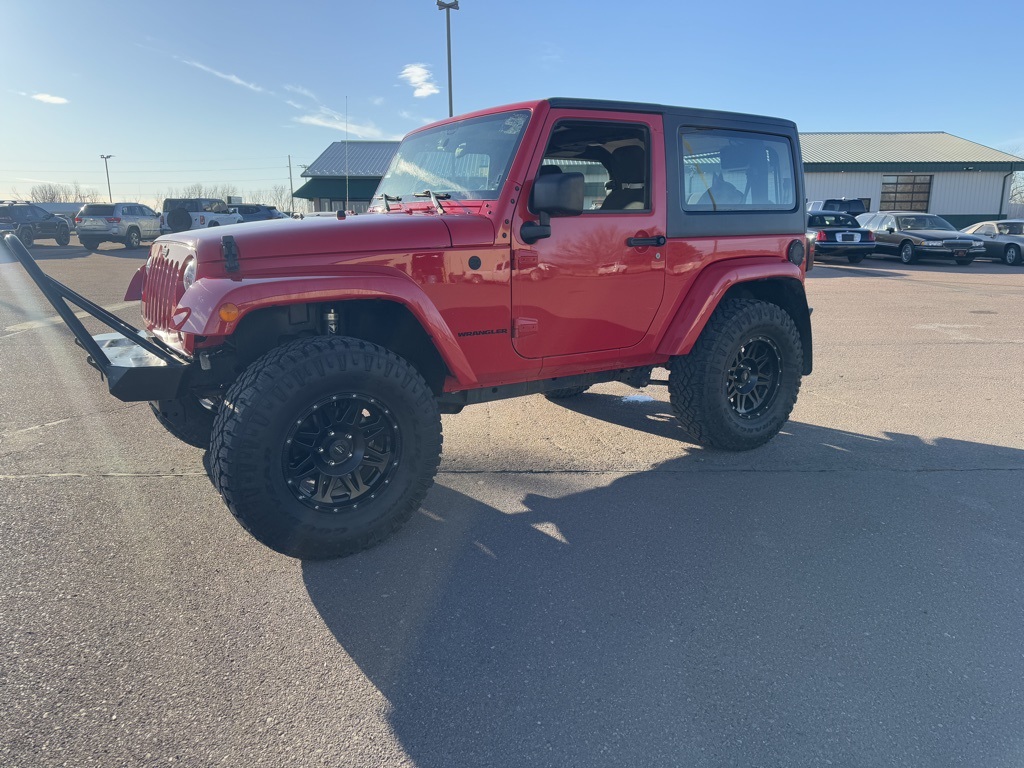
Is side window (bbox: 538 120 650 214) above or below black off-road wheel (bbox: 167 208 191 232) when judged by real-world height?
above

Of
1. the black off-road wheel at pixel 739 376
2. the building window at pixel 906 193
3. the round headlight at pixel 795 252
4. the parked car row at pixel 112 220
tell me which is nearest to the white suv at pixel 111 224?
the parked car row at pixel 112 220

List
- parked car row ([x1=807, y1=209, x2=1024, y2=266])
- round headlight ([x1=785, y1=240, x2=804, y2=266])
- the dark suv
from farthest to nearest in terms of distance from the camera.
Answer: the dark suv, parked car row ([x1=807, y1=209, x2=1024, y2=266]), round headlight ([x1=785, y1=240, x2=804, y2=266])

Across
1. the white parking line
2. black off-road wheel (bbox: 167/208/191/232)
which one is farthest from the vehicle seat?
the white parking line

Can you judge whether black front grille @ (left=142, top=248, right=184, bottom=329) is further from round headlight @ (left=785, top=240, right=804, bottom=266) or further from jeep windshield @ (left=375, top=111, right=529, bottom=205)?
round headlight @ (left=785, top=240, right=804, bottom=266)

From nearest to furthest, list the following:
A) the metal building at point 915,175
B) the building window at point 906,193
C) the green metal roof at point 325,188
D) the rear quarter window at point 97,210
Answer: the rear quarter window at point 97,210 → the green metal roof at point 325,188 → the metal building at point 915,175 → the building window at point 906,193

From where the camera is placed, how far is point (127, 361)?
3084mm

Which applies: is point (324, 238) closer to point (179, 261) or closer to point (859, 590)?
point (179, 261)

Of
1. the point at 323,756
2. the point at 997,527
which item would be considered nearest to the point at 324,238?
the point at 323,756

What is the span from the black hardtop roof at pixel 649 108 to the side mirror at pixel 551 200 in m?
0.56

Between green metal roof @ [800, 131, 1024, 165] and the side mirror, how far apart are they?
111ft

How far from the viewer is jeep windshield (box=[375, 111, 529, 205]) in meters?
3.69

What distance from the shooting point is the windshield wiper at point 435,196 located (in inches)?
148

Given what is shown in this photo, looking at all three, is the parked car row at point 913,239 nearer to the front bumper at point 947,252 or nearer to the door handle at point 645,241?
the front bumper at point 947,252

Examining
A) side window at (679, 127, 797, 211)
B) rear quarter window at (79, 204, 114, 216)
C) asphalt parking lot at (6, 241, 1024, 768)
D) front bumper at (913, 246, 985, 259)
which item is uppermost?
rear quarter window at (79, 204, 114, 216)
